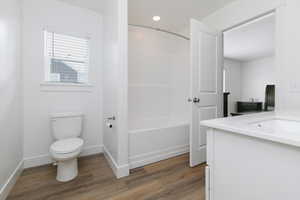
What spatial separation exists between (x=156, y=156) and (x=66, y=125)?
1.34 m

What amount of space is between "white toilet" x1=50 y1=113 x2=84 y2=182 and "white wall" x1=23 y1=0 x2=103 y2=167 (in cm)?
20

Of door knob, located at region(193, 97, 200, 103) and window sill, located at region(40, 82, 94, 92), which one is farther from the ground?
window sill, located at region(40, 82, 94, 92)

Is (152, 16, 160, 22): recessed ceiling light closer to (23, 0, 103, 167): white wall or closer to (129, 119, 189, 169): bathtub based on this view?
(23, 0, 103, 167): white wall

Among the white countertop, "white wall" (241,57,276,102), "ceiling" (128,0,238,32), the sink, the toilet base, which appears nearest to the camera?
the white countertop

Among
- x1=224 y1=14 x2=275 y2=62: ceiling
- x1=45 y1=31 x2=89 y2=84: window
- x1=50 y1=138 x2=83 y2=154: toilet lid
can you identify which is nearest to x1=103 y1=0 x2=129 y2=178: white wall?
x1=50 y1=138 x2=83 y2=154: toilet lid

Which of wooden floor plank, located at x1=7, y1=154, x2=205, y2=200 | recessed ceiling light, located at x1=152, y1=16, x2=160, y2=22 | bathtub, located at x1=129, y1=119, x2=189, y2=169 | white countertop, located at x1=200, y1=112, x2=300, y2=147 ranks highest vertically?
recessed ceiling light, located at x1=152, y1=16, x2=160, y2=22

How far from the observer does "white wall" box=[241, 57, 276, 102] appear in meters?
3.88

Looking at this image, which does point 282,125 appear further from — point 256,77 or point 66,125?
point 256,77

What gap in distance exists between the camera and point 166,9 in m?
2.23

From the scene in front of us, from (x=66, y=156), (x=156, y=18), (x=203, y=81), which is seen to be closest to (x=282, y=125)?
(x=203, y=81)

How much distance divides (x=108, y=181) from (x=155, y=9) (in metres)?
2.56

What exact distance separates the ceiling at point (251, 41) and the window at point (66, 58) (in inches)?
107

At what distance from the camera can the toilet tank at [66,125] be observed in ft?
5.98

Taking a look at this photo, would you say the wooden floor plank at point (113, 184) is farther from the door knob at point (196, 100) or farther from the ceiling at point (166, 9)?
the ceiling at point (166, 9)
